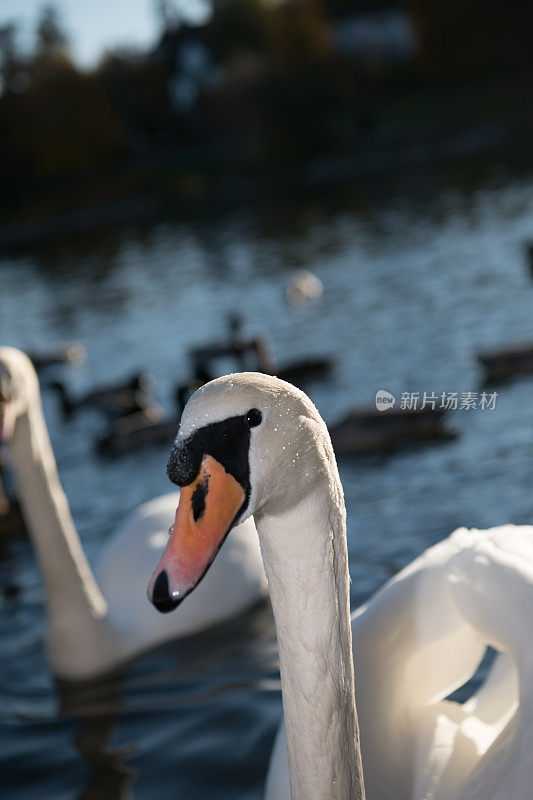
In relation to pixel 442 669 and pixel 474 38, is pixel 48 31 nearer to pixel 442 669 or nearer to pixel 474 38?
pixel 474 38

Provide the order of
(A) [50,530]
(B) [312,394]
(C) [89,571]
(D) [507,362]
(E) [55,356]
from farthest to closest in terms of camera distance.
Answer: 1. (E) [55,356]
2. (B) [312,394]
3. (D) [507,362]
4. (C) [89,571]
5. (A) [50,530]

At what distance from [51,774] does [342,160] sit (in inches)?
1736

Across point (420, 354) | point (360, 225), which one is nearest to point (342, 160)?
point (360, 225)

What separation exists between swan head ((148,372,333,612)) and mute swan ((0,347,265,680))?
3.45 meters

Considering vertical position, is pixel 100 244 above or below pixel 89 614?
below

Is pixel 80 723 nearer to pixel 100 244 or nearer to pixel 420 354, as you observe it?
pixel 420 354

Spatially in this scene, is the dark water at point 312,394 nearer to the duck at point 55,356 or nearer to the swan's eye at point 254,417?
the duck at point 55,356

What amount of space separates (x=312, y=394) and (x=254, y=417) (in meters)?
10.1

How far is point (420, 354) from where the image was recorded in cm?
1332

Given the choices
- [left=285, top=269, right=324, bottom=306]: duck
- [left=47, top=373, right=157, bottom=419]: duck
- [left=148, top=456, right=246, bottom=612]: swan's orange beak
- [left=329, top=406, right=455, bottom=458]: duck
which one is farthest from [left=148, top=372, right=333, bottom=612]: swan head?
[left=285, top=269, right=324, bottom=306]: duck

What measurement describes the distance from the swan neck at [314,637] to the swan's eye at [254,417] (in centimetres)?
22

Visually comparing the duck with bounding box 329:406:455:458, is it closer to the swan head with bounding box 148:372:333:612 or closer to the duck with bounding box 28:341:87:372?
the swan head with bounding box 148:372:333:612

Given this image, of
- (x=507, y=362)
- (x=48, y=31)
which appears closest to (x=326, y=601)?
(x=507, y=362)

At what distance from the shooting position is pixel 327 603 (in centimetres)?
246
